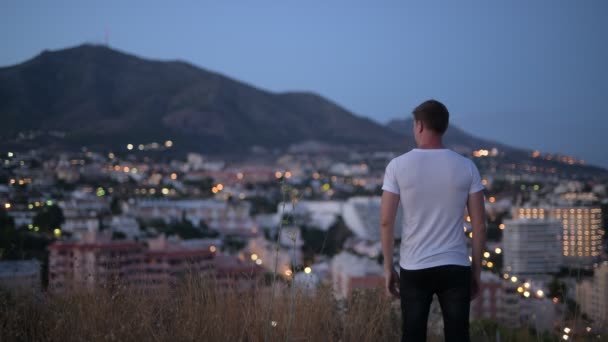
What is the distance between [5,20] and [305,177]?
48.7m

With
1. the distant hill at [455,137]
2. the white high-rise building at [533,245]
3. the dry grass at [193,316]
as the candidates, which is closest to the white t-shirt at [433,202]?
the dry grass at [193,316]

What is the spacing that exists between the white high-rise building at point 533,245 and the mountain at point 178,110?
2350 cm

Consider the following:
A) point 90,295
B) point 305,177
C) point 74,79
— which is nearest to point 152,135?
point 74,79

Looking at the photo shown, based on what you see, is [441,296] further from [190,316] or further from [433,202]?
[190,316]

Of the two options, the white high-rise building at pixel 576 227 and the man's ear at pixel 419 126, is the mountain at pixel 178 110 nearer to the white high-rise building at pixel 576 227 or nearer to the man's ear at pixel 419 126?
the white high-rise building at pixel 576 227

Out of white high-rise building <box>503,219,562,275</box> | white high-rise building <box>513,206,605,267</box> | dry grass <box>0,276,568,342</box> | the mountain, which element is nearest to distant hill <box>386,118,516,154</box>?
the mountain

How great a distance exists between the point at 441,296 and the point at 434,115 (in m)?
0.54

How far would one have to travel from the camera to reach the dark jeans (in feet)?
6.48

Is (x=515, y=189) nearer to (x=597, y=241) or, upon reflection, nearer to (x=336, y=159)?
(x=597, y=241)

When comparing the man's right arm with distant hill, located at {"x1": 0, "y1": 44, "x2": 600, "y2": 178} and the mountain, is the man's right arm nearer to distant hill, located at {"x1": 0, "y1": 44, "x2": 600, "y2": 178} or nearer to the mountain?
the mountain

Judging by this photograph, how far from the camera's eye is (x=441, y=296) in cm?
202

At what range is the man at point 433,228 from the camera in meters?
1.98

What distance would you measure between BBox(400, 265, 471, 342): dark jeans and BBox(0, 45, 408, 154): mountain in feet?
112

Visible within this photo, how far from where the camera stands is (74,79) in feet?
187
